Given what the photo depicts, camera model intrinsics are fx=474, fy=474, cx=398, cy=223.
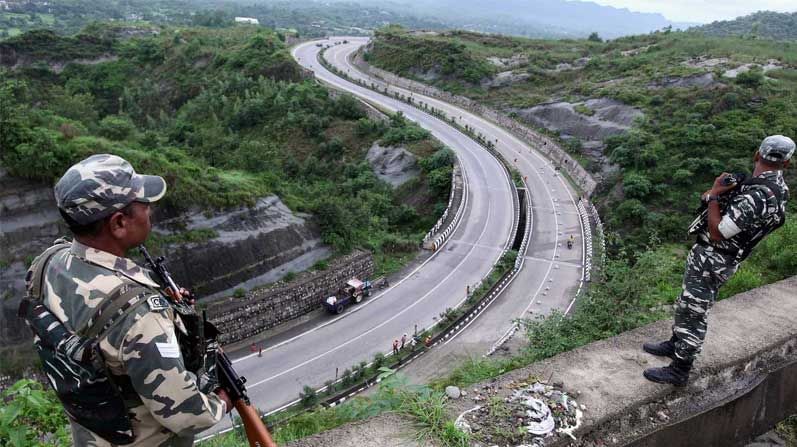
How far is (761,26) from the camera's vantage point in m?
85.9

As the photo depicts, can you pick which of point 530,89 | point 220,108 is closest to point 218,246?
point 220,108

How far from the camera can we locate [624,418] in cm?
339

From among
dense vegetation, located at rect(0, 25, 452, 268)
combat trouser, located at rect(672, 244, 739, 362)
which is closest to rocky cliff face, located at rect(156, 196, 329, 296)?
dense vegetation, located at rect(0, 25, 452, 268)

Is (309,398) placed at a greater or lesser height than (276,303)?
lesser

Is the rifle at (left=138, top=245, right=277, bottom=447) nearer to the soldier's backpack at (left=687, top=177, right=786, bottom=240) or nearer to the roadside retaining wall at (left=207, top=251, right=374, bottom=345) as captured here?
the soldier's backpack at (left=687, top=177, right=786, bottom=240)

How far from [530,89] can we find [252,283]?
38.5 meters

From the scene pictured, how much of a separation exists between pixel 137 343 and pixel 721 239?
3904 millimetres

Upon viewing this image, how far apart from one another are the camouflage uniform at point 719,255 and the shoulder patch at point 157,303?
358 cm

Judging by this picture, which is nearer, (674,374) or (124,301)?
(124,301)

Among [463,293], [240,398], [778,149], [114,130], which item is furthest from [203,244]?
[778,149]

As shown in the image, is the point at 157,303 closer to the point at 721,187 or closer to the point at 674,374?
the point at 674,374

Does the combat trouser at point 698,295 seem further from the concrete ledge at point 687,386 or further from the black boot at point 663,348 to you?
the concrete ledge at point 687,386

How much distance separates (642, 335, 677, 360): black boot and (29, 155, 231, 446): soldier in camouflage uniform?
3471 millimetres

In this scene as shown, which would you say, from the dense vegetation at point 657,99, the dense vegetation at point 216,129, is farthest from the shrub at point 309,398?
the dense vegetation at point 657,99
